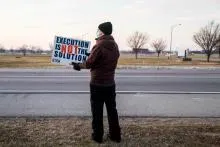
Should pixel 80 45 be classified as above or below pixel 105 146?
above

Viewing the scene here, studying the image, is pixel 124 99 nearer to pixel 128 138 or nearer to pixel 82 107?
pixel 82 107

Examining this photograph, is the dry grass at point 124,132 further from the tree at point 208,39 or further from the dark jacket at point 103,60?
the tree at point 208,39

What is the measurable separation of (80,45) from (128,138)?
67.7 inches

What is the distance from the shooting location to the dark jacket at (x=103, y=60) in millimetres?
6344

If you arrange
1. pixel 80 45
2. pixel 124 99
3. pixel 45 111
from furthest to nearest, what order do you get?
pixel 124 99
pixel 45 111
pixel 80 45

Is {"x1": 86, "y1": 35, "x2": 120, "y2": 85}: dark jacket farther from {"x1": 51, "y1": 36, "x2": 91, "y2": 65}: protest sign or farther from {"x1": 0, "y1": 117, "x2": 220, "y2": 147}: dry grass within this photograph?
{"x1": 0, "y1": 117, "x2": 220, "y2": 147}: dry grass

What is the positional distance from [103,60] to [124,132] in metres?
1.37

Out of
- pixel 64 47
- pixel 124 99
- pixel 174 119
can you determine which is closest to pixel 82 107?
pixel 124 99

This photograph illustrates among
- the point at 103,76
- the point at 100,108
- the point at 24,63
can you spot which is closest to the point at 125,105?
the point at 100,108

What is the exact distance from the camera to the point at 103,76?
6.46 meters

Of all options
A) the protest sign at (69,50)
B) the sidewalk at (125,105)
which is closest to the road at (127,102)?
the sidewalk at (125,105)

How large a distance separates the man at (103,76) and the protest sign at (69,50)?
0.42 m

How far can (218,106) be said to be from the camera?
1030 centimetres

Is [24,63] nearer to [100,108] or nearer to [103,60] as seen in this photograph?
[100,108]
